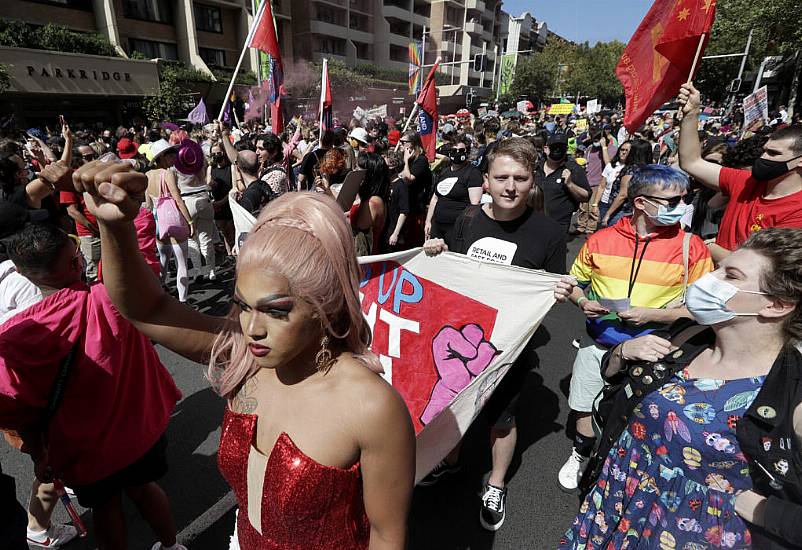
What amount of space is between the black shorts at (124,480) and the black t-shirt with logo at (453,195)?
3596mm

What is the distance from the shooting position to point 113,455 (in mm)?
1992

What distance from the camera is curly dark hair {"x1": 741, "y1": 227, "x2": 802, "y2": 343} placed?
1448 millimetres

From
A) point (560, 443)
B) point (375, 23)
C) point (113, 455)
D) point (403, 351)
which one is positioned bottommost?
point (560, 443)

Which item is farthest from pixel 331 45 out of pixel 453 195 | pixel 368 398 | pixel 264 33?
pixel 368 398

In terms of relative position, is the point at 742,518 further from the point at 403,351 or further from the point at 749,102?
the point at 749,102

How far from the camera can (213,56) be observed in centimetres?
3114

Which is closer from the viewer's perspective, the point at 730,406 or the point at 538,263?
the point at 730,406

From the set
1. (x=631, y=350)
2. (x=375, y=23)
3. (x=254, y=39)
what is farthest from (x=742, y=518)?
(x=375, y=23)

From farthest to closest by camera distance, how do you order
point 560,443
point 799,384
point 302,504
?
point 560,443 → point 799,384 → point 302,504

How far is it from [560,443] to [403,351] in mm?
1724

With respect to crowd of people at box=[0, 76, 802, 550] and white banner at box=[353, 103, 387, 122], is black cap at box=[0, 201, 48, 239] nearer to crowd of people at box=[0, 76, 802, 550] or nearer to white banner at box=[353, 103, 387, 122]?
crowd of people at box=[0, 76, 802, 550]

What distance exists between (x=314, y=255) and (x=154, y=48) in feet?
111

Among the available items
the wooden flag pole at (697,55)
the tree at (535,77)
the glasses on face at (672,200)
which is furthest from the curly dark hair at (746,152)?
the tree at (535,77)

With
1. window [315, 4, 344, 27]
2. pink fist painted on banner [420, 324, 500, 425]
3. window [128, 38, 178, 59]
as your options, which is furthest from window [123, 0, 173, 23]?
pink fist painted on banner [420, 324, 500, 425]
